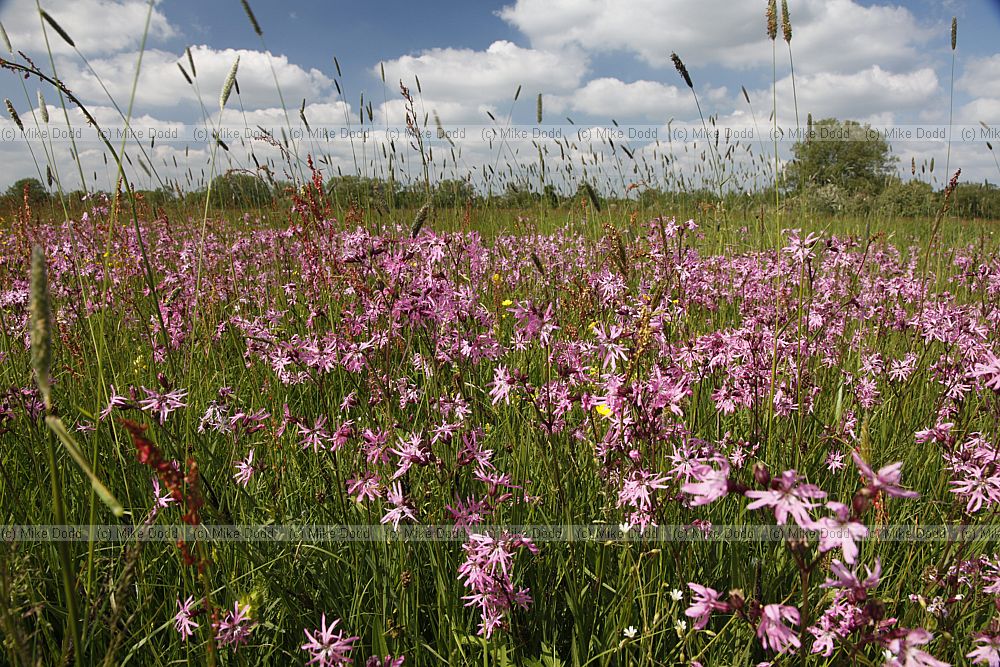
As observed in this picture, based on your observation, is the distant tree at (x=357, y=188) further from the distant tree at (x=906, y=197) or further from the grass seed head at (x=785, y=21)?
the distant tree at (x=906, y=197)

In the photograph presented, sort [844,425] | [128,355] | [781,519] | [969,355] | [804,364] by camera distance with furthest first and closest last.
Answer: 1. [128,355]
2. [804,364]
3. [844,425]
4. [969,355]
5. [781,519]

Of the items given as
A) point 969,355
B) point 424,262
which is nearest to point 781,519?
point 424,262

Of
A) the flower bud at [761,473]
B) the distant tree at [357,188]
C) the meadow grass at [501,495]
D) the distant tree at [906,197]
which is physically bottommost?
the meadow grass at [501,495]

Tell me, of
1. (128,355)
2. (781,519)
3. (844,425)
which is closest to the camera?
(781,519)

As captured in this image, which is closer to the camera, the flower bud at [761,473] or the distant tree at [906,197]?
the flower bud at [761,473]

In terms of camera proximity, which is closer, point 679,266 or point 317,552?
point 317,552

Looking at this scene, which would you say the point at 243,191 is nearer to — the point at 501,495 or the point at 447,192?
the point at 447,192

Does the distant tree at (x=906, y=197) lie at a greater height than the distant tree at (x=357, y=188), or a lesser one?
lesser

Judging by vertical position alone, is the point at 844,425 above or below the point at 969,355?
below

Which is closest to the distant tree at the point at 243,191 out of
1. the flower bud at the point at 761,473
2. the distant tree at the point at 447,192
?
the distant tree at the point at 447,192

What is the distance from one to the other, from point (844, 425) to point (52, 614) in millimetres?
2866

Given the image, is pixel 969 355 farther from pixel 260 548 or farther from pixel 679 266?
pixel 260 548

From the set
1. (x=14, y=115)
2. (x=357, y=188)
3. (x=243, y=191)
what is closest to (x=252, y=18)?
(x=14, y=115)

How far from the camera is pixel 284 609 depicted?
5.61 ft
